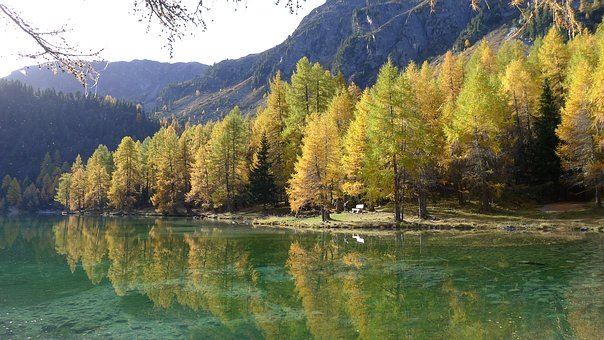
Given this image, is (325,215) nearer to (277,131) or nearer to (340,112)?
(340,112)

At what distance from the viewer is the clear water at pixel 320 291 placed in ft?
33.9

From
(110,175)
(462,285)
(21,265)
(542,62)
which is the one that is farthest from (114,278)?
(110,175)

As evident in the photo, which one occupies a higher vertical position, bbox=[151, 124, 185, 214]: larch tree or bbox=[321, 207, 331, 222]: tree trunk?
bbox=[151, 124, 185, 214]: larch tree

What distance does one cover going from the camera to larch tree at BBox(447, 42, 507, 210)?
116 ft

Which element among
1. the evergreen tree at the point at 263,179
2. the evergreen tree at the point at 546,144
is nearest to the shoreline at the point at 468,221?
the evergreen tree at the point at 546,144

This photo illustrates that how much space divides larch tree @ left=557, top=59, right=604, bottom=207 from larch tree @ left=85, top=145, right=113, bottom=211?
2785 inches

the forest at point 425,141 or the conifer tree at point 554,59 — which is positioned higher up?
the conifer tree at point 554,59

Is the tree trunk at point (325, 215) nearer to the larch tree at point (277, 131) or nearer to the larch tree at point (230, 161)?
the larch tree at point (277, 131)

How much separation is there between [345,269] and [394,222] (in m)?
15.9

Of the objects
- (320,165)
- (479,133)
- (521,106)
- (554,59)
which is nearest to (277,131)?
(320,165)

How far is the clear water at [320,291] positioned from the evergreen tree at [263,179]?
86.0 ft

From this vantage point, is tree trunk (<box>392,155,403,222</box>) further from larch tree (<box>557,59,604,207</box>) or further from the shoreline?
larch tree (<box>557,59,604,207</box>)

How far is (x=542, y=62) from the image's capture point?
49.2 m

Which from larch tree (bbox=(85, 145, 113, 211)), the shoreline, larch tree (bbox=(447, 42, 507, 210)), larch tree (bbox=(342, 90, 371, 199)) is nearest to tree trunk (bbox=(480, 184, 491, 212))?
larch tree (bbox=(447, 42, 507, 210))
